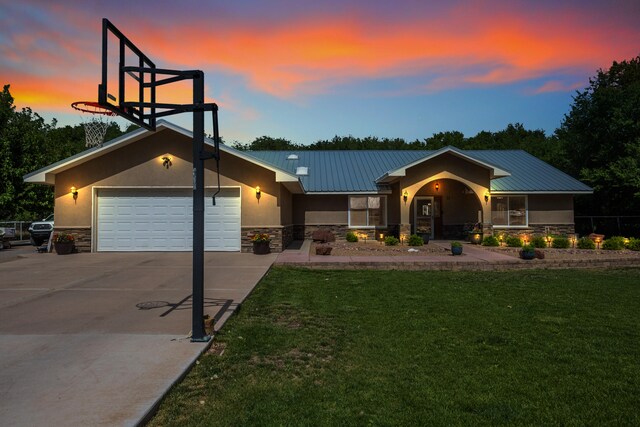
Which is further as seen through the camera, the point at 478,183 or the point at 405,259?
the point at 478,183

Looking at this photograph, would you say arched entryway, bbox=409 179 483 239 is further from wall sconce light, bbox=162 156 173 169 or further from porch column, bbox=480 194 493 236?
wall sconce light, bbox=162 156 173 169

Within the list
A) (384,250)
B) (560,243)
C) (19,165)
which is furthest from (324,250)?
(19,165)

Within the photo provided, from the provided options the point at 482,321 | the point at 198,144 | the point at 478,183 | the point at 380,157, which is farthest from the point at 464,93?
the point at 198,144

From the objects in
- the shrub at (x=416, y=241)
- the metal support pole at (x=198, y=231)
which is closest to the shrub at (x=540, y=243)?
the shrub at (x=416, y=241)

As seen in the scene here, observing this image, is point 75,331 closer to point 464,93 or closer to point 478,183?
point 478,183

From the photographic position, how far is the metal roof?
20.5 meters

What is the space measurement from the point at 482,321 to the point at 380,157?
18954 millimetres

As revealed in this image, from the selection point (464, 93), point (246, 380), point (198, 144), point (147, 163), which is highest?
point (464, 93)

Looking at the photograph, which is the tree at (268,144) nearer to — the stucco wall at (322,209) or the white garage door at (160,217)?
the stucco wall at (322,209)

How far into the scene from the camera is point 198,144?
544cm

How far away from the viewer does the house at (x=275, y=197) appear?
1591 centimetres

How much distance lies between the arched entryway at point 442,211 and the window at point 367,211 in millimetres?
1652

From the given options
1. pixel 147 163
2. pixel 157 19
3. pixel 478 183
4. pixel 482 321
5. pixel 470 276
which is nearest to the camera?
pixel 482 321

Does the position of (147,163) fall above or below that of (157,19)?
below
